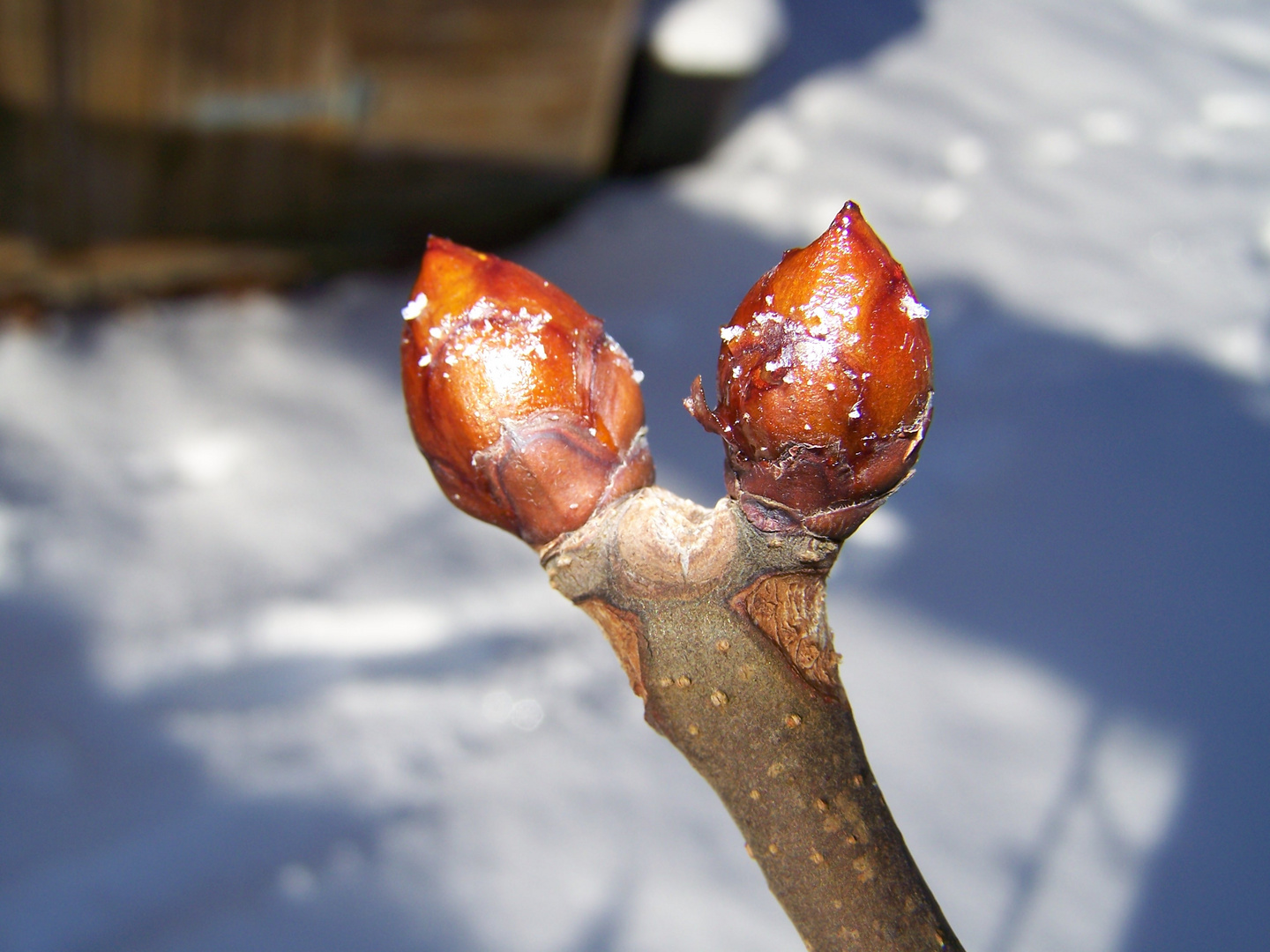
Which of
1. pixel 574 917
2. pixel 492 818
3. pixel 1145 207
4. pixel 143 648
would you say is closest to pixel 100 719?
pixel 143 648

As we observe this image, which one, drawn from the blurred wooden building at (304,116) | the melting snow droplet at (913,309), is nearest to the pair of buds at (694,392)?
the melting snow droplet at (913,309)

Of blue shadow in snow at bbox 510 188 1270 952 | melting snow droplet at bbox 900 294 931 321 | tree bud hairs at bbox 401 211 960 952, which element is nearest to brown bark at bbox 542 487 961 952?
tree bud hairs at bbox 401 211 960 952

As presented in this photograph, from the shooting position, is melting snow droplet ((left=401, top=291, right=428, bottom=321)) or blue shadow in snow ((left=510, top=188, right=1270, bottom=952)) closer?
melting snow droplet ((left=401, top=291, right=428, bottom=321))

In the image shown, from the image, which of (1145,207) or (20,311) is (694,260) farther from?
(20,311)

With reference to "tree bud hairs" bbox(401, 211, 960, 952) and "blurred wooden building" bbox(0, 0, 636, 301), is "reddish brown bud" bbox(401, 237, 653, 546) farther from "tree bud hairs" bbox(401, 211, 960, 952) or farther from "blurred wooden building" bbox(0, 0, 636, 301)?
"blurred wooden building" bbox(0, 0, 636, 301)

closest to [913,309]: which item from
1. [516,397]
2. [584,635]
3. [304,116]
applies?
[516,397]

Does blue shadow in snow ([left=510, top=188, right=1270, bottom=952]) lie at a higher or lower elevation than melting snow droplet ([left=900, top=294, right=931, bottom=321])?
lower

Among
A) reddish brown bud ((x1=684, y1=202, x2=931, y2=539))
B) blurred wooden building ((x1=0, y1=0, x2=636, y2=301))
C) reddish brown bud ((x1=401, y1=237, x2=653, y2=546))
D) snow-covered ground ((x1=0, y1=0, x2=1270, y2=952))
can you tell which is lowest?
snow-covered ground ((x1=0, y1=0, x2=1270, y2=952))
